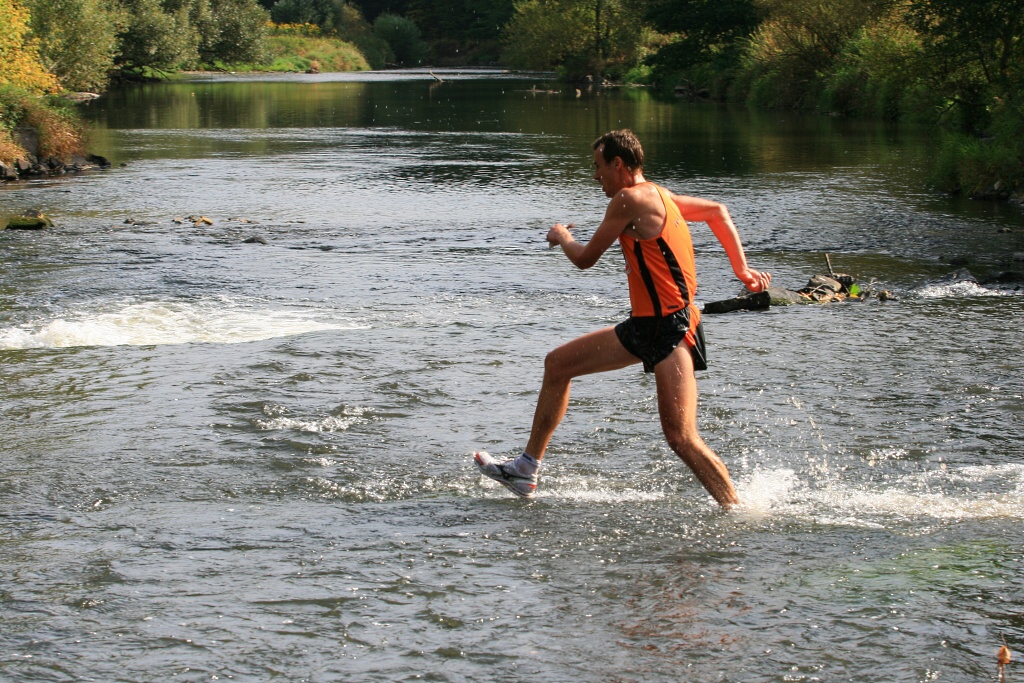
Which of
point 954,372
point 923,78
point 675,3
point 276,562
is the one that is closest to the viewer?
point 276,562

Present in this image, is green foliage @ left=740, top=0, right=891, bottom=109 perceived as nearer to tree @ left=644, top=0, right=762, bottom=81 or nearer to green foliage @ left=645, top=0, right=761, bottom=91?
green foliage @ left=645, top=0, right=761, bottom=91

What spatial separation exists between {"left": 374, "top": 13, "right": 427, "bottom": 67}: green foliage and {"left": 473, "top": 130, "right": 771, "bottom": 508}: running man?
131094mm

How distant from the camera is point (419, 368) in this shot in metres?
10.2

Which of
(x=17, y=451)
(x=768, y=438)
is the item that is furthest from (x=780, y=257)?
(x=17, y=451)

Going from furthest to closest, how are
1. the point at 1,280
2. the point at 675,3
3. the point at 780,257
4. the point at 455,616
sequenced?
the point at 675,3
the point at 780,257
the point at 1,280
the point at 455,616

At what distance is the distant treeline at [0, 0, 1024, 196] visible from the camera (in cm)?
2720

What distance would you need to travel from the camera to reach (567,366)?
669 cm

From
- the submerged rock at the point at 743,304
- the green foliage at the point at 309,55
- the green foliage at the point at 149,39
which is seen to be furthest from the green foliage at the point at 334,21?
the submerged rock at the point at 743,304

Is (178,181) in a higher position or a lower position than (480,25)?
lower

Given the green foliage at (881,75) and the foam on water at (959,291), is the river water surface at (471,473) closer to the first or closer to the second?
the foam on water at (959,291)

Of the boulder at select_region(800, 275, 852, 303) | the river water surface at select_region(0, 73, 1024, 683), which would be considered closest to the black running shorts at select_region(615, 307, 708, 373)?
the river water surface at select_region(0, 73, 1024, 683)

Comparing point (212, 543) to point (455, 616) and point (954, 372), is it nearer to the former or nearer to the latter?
point (455, 616)

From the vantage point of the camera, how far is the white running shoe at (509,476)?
6.88m

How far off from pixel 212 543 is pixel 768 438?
3.85 meters
